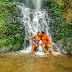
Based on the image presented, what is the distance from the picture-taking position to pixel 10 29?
5781 millimetres

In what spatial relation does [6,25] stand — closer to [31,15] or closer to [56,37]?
[31,15]

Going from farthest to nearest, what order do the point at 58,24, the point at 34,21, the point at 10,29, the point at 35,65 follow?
the point at 34,21, the point at 58,24, the point at 10,29, the point at 35,65

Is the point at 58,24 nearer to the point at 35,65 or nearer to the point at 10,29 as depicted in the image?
the point at 10,29

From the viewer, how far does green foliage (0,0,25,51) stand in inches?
219

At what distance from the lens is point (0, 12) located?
5652 mm

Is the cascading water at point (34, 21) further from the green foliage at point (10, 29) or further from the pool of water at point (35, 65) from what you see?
the pool of water at point (35, 65)

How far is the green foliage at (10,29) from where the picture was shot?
557 centimetres

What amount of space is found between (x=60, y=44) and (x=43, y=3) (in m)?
3.86

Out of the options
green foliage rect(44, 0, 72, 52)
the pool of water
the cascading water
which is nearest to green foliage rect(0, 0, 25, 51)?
the cascading water

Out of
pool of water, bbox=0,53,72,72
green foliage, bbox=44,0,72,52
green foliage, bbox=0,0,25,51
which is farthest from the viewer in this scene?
green foliage, bbox=44,0,72,52

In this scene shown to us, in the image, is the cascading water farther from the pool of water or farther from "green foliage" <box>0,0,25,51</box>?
the pool of water

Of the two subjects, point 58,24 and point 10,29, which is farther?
point 58,24

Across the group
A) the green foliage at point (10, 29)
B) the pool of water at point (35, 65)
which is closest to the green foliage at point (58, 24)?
the green foliage at point (10, 29)

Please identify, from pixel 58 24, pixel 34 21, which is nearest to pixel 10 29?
pixel 34 21
